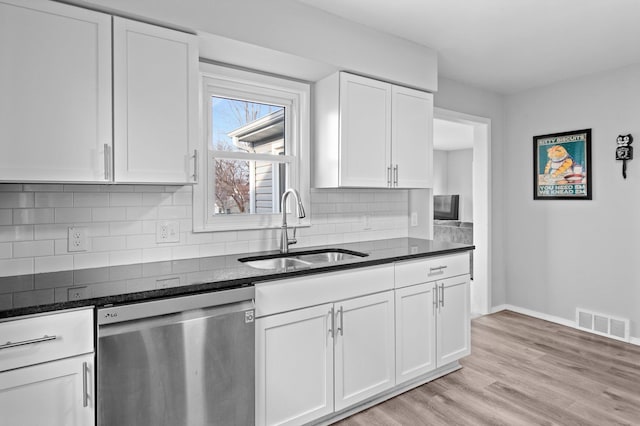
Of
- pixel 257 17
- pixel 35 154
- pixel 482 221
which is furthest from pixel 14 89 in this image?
pixel 482 221

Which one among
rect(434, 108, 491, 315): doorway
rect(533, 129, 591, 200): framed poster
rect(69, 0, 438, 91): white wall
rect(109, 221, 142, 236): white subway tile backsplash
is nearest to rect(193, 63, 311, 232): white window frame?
rect(69, 0, 438, 91): white wall

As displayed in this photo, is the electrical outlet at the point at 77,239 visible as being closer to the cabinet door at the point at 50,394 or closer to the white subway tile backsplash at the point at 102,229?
the white subway tile backsplash at the point at 102,229

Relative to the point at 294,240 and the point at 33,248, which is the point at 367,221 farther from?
the point at 33,248

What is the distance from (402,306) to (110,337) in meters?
1.71

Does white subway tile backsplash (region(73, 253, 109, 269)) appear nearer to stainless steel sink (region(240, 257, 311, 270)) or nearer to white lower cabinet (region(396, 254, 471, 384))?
stainless steel sink (region(240, 257, 311, 270))

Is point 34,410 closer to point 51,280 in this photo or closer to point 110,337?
point 110,337

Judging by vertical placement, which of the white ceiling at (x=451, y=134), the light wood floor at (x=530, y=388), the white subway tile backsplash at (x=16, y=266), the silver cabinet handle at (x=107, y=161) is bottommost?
the light wood floor at (x=530, y=388)

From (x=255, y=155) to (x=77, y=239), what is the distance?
3.94 ft

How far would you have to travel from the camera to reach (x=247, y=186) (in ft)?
8.73

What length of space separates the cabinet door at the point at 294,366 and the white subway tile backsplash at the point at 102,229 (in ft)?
2.39

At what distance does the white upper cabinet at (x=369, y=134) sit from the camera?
2619mm

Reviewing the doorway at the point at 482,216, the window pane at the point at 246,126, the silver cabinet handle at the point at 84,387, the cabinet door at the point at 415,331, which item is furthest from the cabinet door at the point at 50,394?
the doorway at the point at 482,216

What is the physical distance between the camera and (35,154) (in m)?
1.62

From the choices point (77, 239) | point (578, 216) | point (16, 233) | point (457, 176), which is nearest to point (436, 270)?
point (578, 216)
